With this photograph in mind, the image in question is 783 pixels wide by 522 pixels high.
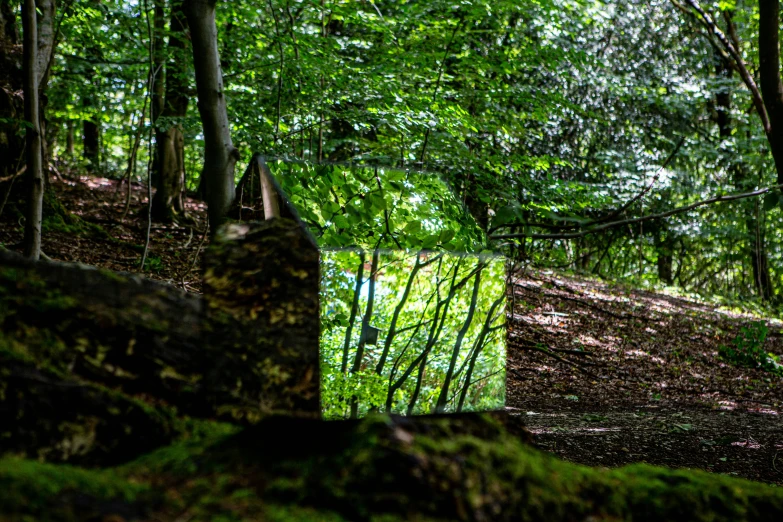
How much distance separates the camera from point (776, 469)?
14.7ft

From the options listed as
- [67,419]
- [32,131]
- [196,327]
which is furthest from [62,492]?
[32,131]

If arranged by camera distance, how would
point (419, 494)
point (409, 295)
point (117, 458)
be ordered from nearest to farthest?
point (419, 494)
point (117, 458)
point (409, 295)

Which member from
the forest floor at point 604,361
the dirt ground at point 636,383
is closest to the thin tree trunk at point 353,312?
the forest floor at point 604,361

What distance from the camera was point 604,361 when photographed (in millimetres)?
8539

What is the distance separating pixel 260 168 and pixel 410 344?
3.01 ft

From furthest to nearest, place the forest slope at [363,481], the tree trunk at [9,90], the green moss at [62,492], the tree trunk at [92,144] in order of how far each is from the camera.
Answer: the tree trunk at [92,144], the tree trunk at [9,90], the forest slope at [363,481], the green moss at [62,492]

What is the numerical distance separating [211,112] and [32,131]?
1404mm

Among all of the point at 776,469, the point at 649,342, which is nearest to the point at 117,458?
the point at 776,469

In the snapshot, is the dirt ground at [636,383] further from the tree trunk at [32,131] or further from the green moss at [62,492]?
the tree trunk at [32,131]

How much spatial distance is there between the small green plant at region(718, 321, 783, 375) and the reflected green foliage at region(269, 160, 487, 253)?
820cm

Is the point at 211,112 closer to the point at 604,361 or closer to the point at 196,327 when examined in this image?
the point at 196,327

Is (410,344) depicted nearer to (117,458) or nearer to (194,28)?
(117,458)

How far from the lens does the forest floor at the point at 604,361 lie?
197 inches

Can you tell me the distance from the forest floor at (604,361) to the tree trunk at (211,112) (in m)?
0.86
